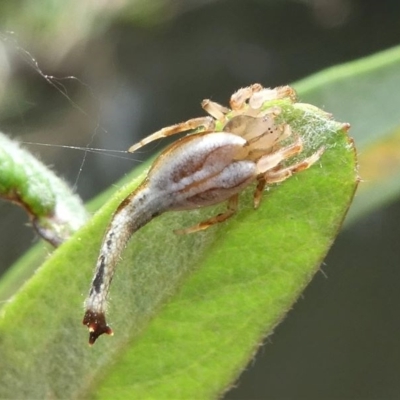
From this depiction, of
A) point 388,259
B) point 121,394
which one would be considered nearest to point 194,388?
point 121,394

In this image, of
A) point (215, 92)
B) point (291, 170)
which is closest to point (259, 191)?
point (291, 170)

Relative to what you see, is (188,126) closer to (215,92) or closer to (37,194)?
(37,194)

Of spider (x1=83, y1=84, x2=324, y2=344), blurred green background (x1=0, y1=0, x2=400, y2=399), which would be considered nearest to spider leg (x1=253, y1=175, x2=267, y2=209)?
spider (x1=83, y1=84, x2=324, y2=344)

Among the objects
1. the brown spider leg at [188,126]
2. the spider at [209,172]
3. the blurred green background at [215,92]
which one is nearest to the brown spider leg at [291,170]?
the spider at [209,172]

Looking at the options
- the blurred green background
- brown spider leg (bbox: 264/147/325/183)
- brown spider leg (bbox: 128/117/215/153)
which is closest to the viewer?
brown spider leg (bbox: 264/147/325/183)

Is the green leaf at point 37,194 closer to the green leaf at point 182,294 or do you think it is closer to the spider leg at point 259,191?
the green leaf at point 182,294

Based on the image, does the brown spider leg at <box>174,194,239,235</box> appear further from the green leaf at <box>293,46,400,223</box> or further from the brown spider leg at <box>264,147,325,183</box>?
the green leaf at <box>293,46,400,223</box>
